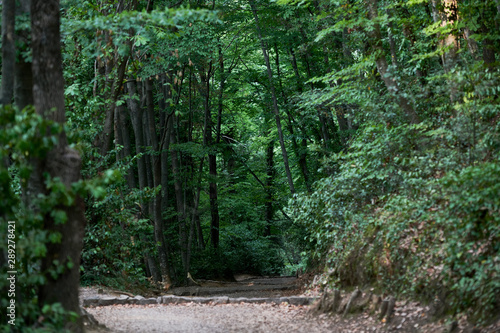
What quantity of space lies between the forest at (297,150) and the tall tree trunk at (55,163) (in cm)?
2

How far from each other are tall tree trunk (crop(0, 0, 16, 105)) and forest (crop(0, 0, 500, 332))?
0.06 ft

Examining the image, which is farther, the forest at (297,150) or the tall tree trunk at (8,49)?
the tall tree trunk at (8,49)

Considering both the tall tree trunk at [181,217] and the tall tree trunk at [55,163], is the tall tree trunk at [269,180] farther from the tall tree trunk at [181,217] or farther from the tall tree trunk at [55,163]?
the tall tree trunk at [55,163]

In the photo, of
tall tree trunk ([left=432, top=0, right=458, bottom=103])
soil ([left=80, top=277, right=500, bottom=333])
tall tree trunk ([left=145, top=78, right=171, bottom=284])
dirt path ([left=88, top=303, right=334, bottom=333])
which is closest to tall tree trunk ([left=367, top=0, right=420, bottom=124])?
tall tree trunk ([left=432, top=0, right=458, bottom=103])

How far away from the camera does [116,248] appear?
11867 millimetres

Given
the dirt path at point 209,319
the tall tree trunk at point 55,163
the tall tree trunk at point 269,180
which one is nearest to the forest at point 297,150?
the tall tree trunk at point 55,163

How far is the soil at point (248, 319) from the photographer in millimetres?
6348

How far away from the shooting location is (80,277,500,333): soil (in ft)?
20.8

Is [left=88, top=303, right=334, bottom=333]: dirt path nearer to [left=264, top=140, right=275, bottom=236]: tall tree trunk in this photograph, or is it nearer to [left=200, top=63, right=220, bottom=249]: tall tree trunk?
[left=200, top=63, right=220, bottom=249]: tall tree trunk

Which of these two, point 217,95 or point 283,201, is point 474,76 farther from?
point 283,201

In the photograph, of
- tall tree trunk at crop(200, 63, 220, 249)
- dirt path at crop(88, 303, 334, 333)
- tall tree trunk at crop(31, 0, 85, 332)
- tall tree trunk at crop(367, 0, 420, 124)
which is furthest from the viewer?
tall tree trunk at crop(200, 63, 220, 249)

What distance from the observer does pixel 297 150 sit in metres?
20.2

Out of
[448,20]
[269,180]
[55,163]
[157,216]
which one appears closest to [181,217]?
[157,216]

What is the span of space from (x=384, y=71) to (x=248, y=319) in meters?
6.17
